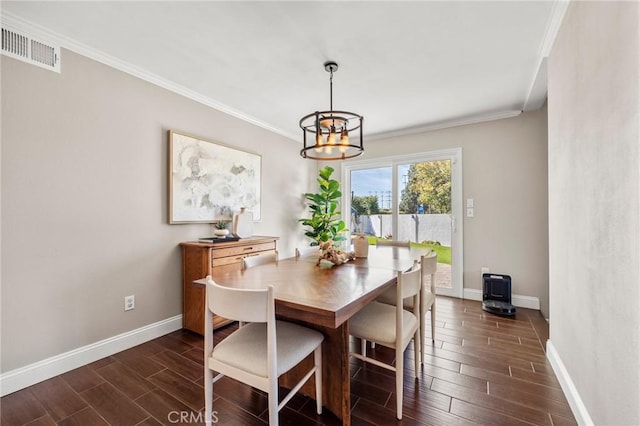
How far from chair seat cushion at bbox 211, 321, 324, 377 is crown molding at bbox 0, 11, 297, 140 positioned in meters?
2.47

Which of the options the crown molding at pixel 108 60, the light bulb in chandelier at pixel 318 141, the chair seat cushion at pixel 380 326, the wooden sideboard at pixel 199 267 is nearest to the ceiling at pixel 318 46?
the crown molding at pixel 108 60

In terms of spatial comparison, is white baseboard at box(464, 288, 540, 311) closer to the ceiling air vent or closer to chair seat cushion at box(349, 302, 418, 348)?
chair seat cushion at box(349, 302, 418, 348)

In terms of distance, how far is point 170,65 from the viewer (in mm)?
2418

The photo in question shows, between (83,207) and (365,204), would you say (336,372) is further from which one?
(365,204)

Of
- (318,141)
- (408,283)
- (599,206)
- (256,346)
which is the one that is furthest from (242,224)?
(599,206)

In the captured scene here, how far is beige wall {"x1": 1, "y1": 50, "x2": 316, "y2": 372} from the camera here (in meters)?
1.85

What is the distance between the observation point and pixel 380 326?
167 centimetres

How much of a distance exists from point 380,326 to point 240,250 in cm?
183

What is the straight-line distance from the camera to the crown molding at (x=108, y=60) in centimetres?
185

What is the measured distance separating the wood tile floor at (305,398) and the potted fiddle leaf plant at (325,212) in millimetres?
2389

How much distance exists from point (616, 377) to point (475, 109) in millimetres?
3159

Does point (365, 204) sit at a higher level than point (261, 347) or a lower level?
higher

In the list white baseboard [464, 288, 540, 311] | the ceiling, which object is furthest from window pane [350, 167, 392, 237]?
white baseboard [464, 288, 540, 311]

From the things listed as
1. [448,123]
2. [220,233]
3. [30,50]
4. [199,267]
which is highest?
[448,123]
